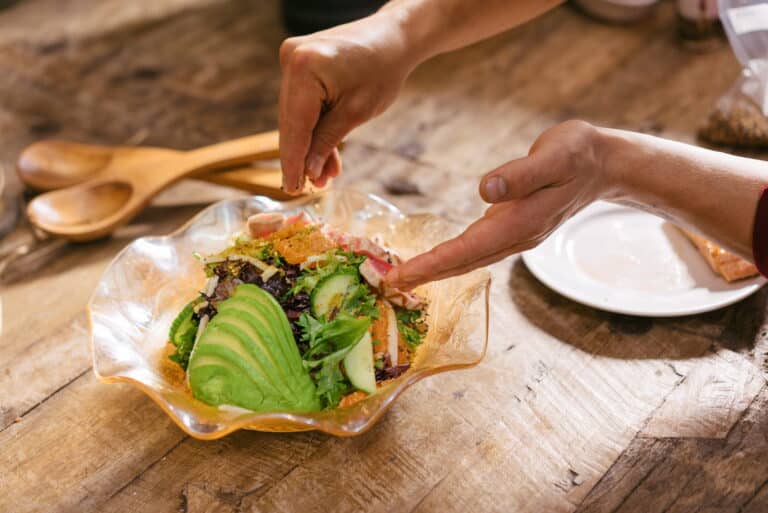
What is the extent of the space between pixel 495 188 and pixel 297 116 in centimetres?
45

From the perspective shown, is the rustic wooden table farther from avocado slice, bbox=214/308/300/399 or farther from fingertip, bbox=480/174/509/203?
fingertip, bbox=480/174/509/203

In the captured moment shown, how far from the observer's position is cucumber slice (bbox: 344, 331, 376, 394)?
1.25m

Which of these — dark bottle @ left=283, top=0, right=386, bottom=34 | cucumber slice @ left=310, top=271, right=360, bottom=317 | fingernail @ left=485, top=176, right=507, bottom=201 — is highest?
fingernail @ left=485, top=176, right=507, bottom=201

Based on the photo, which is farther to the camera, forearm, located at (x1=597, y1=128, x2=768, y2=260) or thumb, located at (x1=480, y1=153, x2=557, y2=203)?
forearm, located at (x1=597, y1=128, x2=768, y2=260)

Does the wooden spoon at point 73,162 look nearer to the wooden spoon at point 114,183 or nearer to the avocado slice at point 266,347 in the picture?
the wooden spoon at point 114,183

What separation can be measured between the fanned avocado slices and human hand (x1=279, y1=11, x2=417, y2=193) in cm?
37

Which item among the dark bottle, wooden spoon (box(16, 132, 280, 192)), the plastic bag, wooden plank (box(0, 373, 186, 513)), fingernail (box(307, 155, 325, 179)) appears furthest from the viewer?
the dark bottle

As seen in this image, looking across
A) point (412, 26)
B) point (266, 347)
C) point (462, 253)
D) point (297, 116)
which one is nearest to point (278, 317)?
point (266, 347)

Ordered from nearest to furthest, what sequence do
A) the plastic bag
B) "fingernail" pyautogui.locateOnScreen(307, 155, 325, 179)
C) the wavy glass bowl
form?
1. the wavy glass bowl
2. "fingernail" pyautogui.locateOnScreen(307, 155, 325, 179)
3. the plastic bag

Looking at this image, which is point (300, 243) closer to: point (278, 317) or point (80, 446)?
point (278, 317)

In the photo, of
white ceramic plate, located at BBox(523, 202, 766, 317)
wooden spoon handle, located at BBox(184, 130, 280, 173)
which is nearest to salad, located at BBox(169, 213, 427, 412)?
white ceramic plate, located at BBox(523, 202, 766, 317)

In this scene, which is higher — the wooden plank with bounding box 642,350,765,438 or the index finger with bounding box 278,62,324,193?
the index finger with bounding box 278,62,324,193

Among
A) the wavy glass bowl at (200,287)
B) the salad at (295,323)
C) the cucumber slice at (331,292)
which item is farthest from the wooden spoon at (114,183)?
the cucumber slice at (331,292)

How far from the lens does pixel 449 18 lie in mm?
1713
